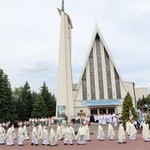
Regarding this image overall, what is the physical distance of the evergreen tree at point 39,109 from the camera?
43.1 meters

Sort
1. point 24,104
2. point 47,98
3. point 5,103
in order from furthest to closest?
point 47,98 → point 24,104 → point 5,103

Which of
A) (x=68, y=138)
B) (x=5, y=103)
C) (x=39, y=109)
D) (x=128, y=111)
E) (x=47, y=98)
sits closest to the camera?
(x=68, y=138)

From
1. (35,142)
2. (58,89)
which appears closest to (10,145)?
(35,142)

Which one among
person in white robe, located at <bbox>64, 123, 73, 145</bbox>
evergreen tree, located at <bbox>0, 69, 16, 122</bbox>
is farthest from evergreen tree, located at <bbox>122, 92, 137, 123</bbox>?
evergreen tree, located at <bbox>0, 69, 16, 122</bbox>

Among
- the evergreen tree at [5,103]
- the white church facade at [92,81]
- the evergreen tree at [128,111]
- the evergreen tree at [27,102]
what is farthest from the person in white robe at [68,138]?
the evergreen tree at [27,102]

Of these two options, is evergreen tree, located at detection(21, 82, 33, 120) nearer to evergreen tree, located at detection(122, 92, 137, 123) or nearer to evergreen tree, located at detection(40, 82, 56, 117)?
evergreen tree, located at detection(40, 82, 56, 117)

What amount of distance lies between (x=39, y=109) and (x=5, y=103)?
23.6 feet

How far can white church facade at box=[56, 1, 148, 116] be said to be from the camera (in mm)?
45375

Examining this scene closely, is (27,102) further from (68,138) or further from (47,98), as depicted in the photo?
(68,138)

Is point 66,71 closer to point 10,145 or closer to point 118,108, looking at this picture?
point 118,108

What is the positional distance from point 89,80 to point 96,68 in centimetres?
208

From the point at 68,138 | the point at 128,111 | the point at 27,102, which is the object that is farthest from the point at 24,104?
the point at 68,138

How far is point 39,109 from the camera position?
43312 mm

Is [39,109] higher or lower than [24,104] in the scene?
lower
